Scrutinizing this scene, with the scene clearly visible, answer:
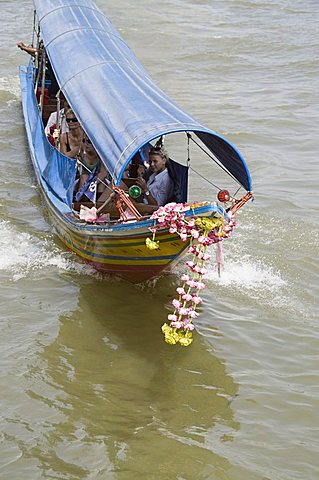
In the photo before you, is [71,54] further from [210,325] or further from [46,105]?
[210,325]

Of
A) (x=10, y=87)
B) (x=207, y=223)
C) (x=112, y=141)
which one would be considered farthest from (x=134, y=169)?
(x=10, y=87)

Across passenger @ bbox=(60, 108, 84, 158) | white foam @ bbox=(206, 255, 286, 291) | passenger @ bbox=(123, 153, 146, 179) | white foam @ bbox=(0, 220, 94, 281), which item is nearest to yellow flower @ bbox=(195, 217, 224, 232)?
white foam @ bbox=(206, 255, 286, 291)

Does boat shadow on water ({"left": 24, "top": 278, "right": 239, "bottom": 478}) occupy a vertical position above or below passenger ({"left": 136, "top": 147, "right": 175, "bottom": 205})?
below

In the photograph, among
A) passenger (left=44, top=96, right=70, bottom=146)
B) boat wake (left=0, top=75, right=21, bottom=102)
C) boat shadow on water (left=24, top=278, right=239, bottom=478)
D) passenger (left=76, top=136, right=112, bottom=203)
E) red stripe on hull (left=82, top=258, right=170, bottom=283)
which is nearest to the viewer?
boat shadow on water (left=24, top=278, right=239, bottom=478)

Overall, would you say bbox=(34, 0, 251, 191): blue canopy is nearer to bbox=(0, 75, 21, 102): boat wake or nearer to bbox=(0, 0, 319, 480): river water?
bbox=(0, 0, 319, 480): river water

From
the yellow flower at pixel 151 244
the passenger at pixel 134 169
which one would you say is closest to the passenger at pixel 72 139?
the passenger at pixel 134 169

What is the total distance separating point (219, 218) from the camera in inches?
219

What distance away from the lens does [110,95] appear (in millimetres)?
6758

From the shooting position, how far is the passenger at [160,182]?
7.23m

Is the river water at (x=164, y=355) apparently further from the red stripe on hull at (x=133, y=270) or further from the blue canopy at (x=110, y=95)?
the blue canopy at (x=110, y=95)

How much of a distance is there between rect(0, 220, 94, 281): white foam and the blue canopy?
4.91 ft

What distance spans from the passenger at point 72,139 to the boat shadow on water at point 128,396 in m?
1.86

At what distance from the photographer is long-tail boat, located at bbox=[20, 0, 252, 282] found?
234 inches

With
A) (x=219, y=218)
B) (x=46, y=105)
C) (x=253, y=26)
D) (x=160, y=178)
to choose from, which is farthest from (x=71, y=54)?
(x=253, y=26)
